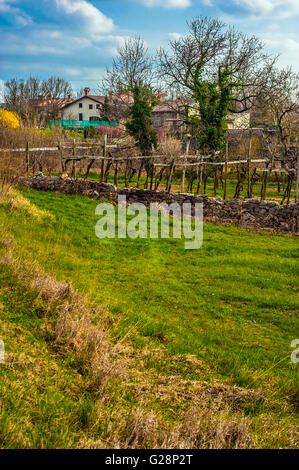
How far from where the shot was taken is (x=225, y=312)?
7.18 meters

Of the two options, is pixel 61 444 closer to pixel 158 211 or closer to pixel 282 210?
pixel 158 211

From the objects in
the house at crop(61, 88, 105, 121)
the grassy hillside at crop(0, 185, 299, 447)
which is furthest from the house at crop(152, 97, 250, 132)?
the grassy hillside at crop(0, 185, 299, 447)

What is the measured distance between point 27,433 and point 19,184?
1486cm

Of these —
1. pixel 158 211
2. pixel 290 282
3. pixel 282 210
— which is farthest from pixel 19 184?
pixel 290 282

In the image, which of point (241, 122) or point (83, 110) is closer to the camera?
point (241, 122)

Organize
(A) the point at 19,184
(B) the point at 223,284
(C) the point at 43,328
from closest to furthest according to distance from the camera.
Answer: (C) the point at 43,328
(B) the point at 223,284
(A) the point at 19,184

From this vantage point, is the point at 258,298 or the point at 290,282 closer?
the point at 258,298
